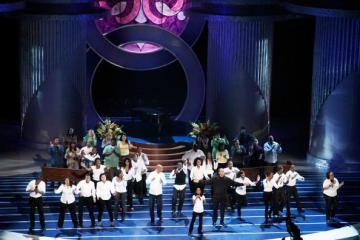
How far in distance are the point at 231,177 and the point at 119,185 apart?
2.53 metres

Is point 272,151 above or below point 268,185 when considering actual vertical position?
above

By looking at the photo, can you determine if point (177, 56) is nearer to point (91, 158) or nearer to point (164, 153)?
point (164, 153)

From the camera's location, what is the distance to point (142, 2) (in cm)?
2889

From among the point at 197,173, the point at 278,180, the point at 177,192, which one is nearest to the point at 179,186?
the point at 177,192

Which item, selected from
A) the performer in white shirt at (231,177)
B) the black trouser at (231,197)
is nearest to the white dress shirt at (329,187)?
the performer in white shirt at (231,177)

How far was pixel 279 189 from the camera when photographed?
70.2 feet

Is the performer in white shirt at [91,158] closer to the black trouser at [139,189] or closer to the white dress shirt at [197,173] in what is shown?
the black trouser at [139,189]

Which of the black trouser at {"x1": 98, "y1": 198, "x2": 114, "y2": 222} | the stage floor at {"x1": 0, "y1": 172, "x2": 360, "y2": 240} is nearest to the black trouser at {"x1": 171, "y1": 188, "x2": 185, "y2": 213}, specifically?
the stage floor at {"x1": 0, "y1": 172, "x2": 360, "y2": 240}

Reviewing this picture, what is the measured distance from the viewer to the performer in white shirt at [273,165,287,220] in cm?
2123

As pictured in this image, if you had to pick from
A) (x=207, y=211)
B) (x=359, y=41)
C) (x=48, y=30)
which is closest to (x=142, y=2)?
(x=48, y=30)

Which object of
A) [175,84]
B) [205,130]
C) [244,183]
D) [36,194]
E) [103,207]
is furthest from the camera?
[175,84]

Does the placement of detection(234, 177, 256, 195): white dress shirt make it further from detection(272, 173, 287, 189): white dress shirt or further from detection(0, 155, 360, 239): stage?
detection(0, 155, 360, 239): stage

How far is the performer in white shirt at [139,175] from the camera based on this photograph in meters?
21.8

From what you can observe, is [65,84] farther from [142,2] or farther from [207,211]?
[207,211]
